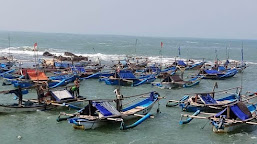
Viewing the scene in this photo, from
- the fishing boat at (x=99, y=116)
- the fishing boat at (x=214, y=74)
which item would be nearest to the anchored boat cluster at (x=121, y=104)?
the fishing boat at (x=99, y=116)

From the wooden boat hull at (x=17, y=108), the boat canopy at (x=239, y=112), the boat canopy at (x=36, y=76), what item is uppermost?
the boat canopy at (x=36, y=76)

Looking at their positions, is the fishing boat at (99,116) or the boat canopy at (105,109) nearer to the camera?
the fishing boat at (99,116)

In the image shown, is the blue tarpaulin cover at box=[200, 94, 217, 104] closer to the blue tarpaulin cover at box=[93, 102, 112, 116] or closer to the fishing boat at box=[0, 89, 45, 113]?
the blue tarpaulin cover at box=[93, 102, 112, 116]

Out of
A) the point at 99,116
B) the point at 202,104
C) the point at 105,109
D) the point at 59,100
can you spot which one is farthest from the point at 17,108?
the point at 202,104

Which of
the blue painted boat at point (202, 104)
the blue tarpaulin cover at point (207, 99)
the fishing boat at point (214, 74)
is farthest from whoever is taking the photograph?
the fishing boat at point (214, 74)

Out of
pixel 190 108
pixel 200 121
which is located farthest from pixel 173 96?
pixel 200 121

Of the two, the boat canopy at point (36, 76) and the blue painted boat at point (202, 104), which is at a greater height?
the boat canopy at point (36, 76)

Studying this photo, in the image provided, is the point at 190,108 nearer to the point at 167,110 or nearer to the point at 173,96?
the point at 167,110

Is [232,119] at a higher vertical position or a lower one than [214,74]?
lower

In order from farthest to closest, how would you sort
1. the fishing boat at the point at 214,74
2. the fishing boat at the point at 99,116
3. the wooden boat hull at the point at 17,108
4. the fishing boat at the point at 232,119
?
1. the fishing boat at the point at 214,74
2. the wooden boat hull at the point at 17,108
3. the fishing boat at the point at 99,116
4. the fishing boat at the point at 232,119

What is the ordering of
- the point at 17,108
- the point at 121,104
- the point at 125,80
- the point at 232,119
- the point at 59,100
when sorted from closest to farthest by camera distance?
the point at 232,119 < the point at 121,104 < the point at 17,108 < the point at 59,100 < the point at 125,80

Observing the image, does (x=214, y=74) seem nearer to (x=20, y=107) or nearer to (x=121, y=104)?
(x=121, y=104)

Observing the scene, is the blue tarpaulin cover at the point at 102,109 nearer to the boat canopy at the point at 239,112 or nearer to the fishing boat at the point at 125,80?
the boat canopy at the point at 239,112

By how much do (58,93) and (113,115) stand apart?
5.70 meters
